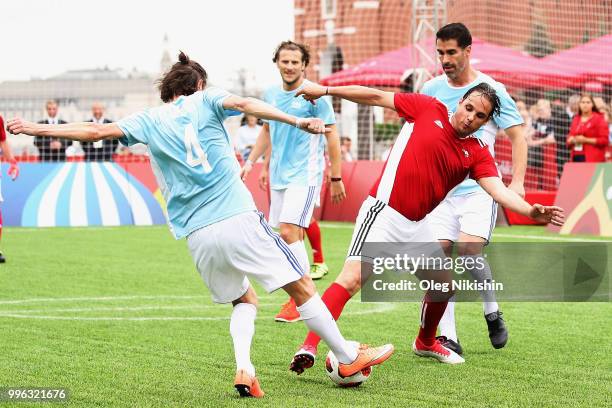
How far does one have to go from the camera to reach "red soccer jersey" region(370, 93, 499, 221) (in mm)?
6777

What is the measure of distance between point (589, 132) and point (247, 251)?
13627mm

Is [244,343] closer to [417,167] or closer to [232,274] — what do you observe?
[232,274]

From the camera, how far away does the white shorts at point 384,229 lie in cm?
683

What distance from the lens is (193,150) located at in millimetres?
6160

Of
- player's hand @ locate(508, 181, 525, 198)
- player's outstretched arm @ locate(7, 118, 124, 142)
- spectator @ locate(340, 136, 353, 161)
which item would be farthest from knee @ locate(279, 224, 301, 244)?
spectator @ locate(340, 136, 353, 161)

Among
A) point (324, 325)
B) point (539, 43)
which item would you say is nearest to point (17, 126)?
point (324, 325)

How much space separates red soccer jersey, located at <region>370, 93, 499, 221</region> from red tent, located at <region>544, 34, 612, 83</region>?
19.4m

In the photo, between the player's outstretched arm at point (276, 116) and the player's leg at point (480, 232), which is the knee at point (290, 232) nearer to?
the player's leg at point (480, 232)

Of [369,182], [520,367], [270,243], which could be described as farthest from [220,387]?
[369,182]

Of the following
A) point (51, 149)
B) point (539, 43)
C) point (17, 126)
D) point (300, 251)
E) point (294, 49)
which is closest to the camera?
point (17, 126)

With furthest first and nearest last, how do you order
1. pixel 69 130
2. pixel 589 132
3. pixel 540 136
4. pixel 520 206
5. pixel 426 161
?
pixel 540 136 → pixel 589 132 → pixel 426 161 → pixel 520 206 → pixel 69 130

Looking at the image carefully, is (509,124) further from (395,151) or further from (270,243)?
(270,243)

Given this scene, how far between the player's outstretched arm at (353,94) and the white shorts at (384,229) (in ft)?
2.00

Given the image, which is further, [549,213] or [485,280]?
[485,280]
